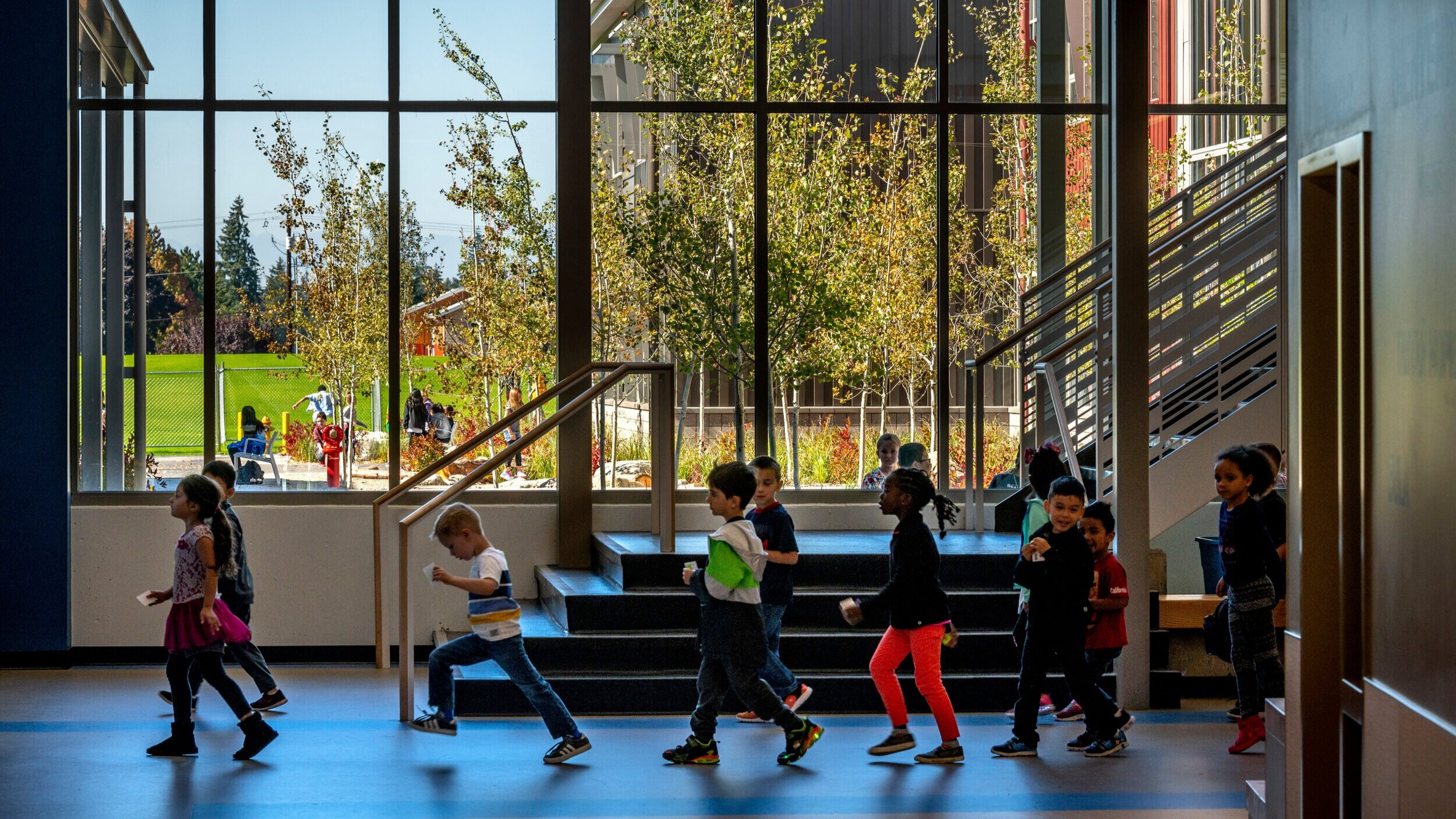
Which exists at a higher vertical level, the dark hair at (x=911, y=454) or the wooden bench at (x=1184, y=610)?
the dark hair at (x=911, y=454)

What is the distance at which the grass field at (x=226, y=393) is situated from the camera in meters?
9.59

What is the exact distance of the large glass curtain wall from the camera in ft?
Answer: 31.5

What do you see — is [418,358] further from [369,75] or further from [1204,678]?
[1204,678]

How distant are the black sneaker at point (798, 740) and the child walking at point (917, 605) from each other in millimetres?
414

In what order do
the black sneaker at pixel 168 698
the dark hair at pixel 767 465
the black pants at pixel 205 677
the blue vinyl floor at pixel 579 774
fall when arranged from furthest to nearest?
1. the black sneaker at pixel 168 698
2. the dark hair at pixel 767 465
3. the black pants at pixel 205 677
4. the blue vinyl floor at pixel 579 774

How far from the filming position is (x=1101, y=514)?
6.88 meters

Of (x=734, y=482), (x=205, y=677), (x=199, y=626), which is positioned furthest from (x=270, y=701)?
(x=734, y=482)

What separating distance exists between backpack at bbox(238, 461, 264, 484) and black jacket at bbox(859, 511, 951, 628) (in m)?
5.17

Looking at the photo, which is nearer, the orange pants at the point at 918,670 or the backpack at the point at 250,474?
the orange pants at the point at 918,670

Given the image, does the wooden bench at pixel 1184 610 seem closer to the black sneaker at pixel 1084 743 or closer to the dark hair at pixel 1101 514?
the dark hair at pixel 1101 514

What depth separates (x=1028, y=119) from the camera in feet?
33.6

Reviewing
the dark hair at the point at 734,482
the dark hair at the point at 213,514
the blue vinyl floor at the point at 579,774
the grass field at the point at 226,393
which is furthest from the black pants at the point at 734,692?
the grass field at the point at 226,393

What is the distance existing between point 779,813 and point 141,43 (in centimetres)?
718

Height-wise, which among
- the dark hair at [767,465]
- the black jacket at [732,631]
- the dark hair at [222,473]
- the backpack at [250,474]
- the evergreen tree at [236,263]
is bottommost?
the black jacket at [732,631]
